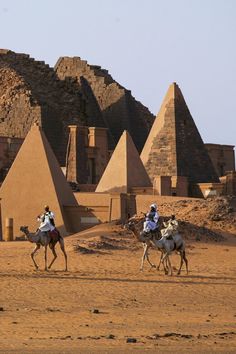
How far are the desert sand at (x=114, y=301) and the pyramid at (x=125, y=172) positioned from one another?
14.1 m

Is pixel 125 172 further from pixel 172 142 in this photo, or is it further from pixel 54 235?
pixel 54 235

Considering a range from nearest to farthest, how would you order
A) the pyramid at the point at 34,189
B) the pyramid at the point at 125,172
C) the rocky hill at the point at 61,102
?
the pyramid at the point at 34,189 → the pyramid at the point at 125,172 → the rocky hill at the point at 61,102

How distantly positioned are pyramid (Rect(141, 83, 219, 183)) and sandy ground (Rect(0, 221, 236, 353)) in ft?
64.5

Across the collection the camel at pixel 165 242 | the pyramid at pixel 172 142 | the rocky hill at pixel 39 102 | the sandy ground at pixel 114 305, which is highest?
the rocky hill at pixel 39 102

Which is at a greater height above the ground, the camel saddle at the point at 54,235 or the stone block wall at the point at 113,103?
the stone block wall at the point at 113,103

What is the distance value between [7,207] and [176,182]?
13.8 meters

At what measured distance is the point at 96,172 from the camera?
58469 mm

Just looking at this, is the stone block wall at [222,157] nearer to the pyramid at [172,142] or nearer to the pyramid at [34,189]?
the pyramid at [172,142]

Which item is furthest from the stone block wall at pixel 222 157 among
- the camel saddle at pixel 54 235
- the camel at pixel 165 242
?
the camel saddle at pixel 54 235

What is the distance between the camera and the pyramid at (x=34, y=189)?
34.0 metres

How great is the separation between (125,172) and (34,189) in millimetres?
10520

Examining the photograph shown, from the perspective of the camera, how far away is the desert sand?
48.9 ft

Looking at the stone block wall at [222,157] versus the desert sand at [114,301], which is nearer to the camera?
the desert sand at [114,301]

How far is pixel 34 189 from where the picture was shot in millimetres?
34312
